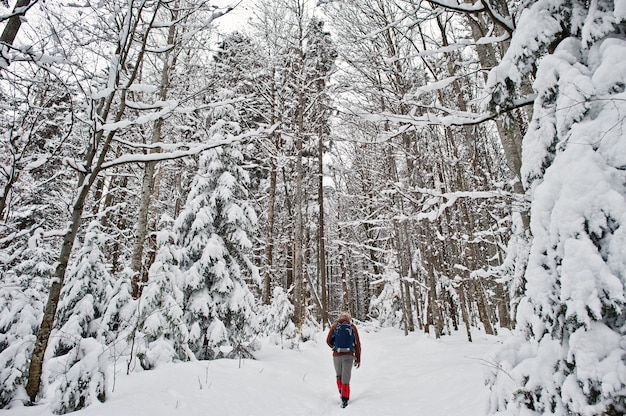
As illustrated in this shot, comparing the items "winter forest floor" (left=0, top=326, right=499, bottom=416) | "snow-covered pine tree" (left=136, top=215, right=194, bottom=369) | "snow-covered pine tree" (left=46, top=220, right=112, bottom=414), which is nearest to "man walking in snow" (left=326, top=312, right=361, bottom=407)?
"winter forest floor" (left=0, top=326, right=499, bottom=416)

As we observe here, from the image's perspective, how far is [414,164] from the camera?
1058cm

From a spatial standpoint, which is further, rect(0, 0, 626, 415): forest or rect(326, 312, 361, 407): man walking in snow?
rect(326, 312, 361, 407): man walking in snow

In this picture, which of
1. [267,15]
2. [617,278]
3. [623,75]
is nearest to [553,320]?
[617,278]

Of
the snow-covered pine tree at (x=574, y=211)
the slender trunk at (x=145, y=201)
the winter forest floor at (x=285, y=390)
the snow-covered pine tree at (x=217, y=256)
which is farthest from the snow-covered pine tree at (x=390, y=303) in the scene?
the snow-covered pine tree at (x=574, y=211)

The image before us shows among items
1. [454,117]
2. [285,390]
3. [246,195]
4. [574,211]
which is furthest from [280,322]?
[574,211]

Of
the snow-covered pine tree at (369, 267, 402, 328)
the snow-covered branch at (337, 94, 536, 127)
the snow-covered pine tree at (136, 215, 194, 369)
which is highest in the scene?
the snow-covered branch at (337, 94, 536, 127)

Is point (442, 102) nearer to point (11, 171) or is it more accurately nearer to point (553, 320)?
point (553, 320)

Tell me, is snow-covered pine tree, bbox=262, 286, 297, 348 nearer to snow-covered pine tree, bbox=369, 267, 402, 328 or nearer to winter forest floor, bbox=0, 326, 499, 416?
winter forest floor, bbox=0, 326, 499, 416

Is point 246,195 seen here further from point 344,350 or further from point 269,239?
point 344,350

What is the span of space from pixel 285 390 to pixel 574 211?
516 cm

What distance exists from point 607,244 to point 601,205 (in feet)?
0.84

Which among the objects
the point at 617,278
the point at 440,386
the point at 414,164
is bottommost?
the point at 440,386

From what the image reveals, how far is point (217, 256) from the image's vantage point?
7895 millimetres

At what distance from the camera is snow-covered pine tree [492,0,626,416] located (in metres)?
2.02
